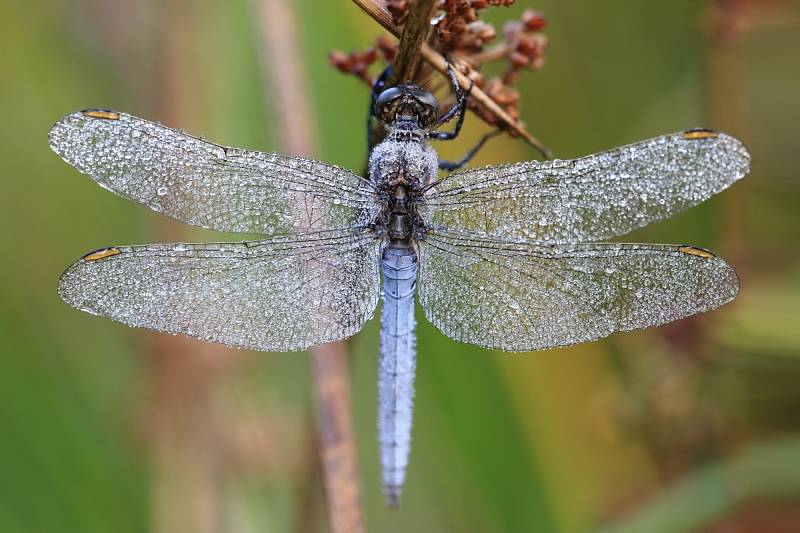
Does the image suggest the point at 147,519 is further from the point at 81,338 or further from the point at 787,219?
the point at 787,219

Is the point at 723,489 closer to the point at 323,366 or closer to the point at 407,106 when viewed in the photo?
the point at 323,366

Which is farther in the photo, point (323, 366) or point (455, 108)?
point (323, 366)

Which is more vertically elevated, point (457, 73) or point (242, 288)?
point (457, 73)

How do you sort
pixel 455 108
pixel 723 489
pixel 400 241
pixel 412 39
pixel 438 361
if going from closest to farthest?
pixel 412 39
pixel 455 108
pixel 400 241
pixel 723 489
pixel 438 361

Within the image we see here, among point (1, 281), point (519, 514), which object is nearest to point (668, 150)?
point (519, 514)

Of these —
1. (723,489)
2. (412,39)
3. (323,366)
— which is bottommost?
(723,489)

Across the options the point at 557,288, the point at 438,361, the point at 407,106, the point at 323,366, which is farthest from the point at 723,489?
the point at 407,106

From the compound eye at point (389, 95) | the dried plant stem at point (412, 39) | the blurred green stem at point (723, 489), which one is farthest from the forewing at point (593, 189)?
the blurred green stem at point (723, 489)

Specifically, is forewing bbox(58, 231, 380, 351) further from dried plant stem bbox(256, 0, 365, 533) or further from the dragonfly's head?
the dragonfly's head

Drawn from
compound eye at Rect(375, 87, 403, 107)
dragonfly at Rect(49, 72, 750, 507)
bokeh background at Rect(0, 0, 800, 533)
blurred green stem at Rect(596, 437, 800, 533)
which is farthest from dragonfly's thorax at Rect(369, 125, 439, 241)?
blurred green stem at Rect(596, 437, 800, 533)
